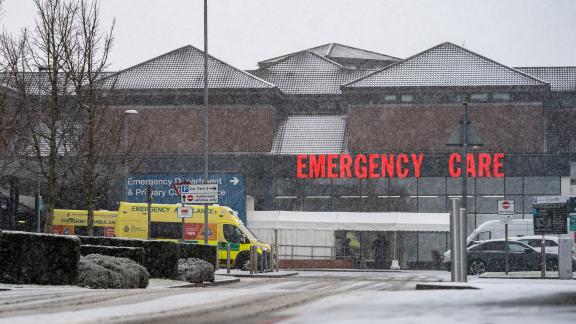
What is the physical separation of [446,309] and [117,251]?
14173 millimetres

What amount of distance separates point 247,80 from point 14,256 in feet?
151

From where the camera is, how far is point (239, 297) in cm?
1459

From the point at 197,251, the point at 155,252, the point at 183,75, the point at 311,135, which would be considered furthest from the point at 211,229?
the point at 183,75

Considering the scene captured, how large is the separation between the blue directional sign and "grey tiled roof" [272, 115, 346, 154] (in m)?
6.12

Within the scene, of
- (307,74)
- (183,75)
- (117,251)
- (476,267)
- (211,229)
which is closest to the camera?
(117,251)

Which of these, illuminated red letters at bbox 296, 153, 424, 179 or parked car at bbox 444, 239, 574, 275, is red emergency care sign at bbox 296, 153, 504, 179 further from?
parked car at bbox 444, 239, 574, 275

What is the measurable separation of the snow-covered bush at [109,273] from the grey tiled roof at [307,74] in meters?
46.7

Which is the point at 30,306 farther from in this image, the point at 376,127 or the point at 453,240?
the point at 376,127

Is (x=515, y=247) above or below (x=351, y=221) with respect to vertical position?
below

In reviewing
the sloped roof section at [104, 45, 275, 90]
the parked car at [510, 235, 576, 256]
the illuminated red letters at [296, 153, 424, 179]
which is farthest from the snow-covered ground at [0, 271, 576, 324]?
the sloped roof section at [104, 45, 275, 90]

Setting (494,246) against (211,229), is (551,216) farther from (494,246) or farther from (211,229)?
(211,229)

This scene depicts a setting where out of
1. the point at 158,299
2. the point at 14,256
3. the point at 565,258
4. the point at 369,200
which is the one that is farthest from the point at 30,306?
the point at 369,200

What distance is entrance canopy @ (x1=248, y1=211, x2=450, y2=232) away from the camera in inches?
2147

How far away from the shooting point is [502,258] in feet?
130
